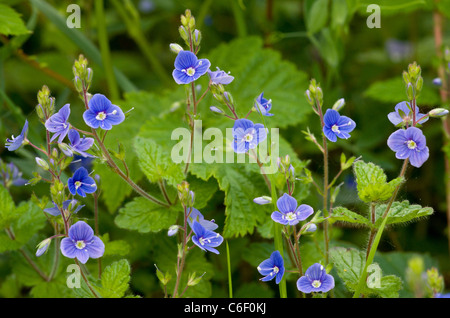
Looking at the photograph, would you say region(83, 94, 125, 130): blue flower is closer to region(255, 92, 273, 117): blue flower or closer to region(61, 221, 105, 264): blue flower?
region(61, 221, 105, 264): blue flower

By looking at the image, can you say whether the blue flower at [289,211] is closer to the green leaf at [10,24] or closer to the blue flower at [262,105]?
the blue flower at [262,105]

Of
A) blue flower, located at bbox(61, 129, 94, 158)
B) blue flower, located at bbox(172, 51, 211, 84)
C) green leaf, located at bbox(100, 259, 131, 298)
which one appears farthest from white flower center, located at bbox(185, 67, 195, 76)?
green leaf, located at bbox(100, 259, 131, 298)

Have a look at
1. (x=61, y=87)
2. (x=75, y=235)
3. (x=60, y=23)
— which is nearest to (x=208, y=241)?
(x=75, y=235)

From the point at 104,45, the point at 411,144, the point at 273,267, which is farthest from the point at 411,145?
the point at 104,45

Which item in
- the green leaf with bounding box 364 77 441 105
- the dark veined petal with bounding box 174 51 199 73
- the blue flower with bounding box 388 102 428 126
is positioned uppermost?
the green leaf with bounding box 364 77 441 105

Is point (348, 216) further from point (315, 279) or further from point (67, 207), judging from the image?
point (67, 207)

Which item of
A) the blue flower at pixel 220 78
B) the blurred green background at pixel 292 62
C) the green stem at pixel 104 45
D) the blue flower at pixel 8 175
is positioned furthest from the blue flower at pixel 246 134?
the green stem at pixel 104 45
